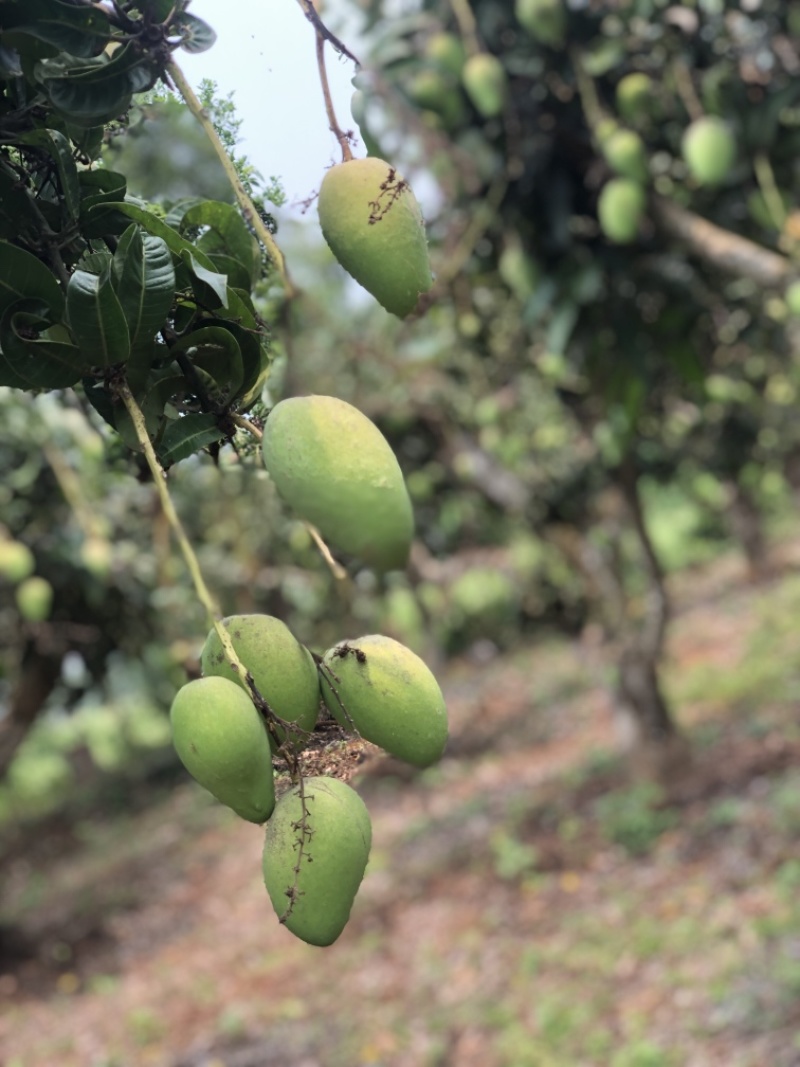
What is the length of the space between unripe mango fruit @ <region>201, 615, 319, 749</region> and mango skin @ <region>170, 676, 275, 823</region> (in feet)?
0.06

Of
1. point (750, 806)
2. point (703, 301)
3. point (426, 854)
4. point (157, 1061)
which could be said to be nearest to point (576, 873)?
point (750, 806)

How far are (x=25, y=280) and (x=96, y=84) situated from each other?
0.35ft

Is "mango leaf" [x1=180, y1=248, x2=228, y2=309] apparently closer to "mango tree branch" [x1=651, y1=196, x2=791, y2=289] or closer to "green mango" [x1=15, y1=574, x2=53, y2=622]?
"mango tree branch" [x1=651, y1=196, x2=791, y2=289]

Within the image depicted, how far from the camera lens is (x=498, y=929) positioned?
3.43 metres

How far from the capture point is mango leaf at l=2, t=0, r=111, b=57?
51cm

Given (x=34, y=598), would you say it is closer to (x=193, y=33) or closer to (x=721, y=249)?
(x=721, y=249)

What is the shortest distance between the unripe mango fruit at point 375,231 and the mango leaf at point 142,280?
0.09 metres

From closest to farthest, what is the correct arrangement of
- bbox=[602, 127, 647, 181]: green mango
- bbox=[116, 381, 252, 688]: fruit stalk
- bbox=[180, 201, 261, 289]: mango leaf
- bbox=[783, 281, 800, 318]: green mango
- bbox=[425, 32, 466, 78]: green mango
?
1. bbox=[116, 381, 252, 688]: fruit stalk
2. bbox=[180, 201, 261, 289]: mango leaf
3. bbox=[783, 281, 800, 318]: green mango
4. bbox=[602, 127, 647, 181]: green mango
5. bbox=[425, 32, 466, 78]: green mango

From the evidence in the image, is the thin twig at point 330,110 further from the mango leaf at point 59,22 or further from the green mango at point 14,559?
the green mango at point 14,559

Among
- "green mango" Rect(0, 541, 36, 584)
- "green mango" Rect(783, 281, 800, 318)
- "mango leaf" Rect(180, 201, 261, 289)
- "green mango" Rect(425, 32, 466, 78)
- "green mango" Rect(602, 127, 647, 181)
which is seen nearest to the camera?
"mango leaf" Rect(180, 201, 261, 289)

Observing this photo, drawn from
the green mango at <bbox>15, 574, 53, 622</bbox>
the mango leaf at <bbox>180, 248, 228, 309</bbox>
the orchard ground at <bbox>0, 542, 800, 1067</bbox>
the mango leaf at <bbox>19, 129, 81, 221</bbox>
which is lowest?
the orchard ground at <bbox>0, 542, 800, 1067</bbox>

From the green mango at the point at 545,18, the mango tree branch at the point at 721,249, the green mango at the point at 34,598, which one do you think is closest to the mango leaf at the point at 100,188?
the mango tree branch at the point at 721,249

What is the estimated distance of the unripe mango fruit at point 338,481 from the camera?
0.49 m

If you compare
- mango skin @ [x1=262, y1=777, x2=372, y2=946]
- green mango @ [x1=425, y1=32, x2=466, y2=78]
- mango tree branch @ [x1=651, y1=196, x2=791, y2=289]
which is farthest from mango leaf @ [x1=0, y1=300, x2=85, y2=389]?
green mango @ [x1=425, y1=32, x2=466, y2=78]
